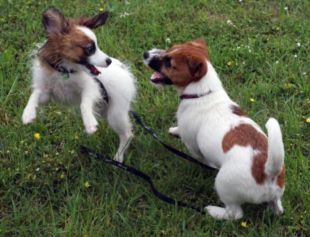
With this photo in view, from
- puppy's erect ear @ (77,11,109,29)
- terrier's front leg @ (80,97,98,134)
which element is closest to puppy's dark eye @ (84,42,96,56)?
puppy's erect ear @ (77,11,109,29)

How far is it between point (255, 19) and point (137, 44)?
1.41m

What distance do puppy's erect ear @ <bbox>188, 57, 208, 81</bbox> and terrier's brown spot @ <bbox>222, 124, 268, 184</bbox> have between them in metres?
0.44

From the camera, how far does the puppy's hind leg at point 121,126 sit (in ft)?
13.7

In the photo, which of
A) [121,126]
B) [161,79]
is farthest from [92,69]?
[121,126]

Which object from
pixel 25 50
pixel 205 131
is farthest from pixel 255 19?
pixel 205 131

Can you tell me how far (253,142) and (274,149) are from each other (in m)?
0.33

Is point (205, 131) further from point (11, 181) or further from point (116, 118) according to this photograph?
point (11, 181)

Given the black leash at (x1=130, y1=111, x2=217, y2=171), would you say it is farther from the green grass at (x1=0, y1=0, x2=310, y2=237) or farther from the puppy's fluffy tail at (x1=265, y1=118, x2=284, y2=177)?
the puppy's fluffy tail at (x1=265, y1=118, x2=284, y2=177)

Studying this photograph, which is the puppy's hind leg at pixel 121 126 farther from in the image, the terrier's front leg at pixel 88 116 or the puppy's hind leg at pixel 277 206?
the puppy's hind leg at pixel 277 206

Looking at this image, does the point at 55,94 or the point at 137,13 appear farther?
the point at 137,13

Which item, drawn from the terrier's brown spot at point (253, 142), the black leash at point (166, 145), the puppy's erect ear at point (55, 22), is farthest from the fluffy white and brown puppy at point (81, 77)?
the terrier's brown spot at point (253, 142)

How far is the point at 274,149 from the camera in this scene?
10.4 feet

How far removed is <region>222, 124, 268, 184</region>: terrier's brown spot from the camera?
3385 millimetres

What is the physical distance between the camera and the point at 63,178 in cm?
404
